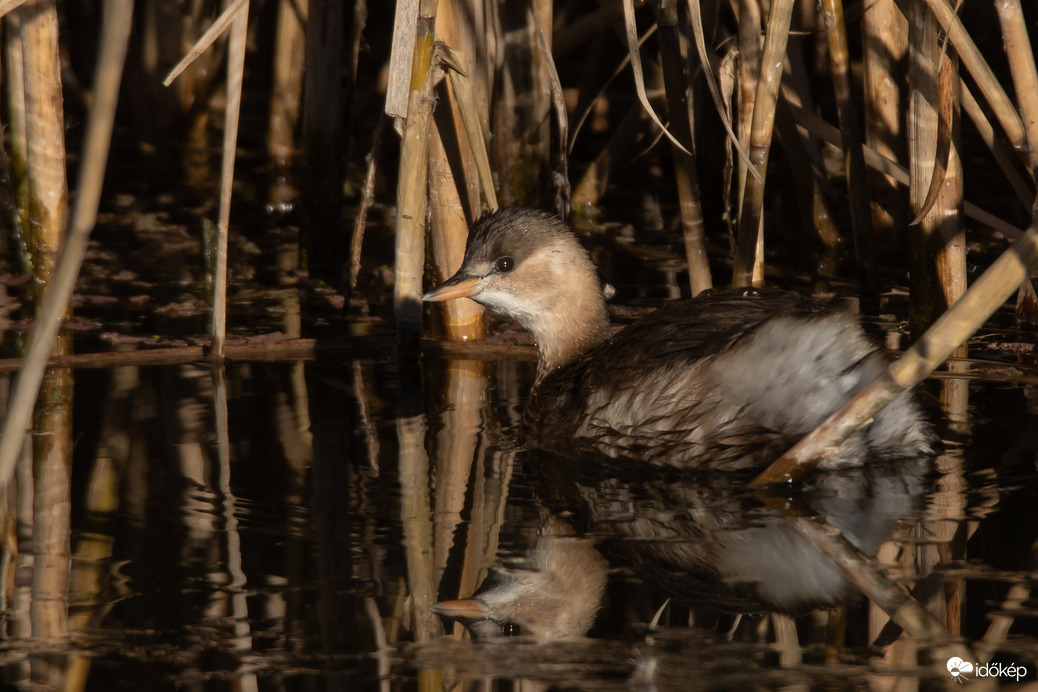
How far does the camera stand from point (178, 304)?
6.05 m

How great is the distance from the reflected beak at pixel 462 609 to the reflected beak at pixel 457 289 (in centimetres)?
187

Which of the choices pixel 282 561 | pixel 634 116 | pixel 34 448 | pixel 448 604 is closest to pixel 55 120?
pixel 34 448

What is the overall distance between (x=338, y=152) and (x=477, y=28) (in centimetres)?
143

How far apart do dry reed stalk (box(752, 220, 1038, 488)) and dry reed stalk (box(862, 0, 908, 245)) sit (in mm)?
2549

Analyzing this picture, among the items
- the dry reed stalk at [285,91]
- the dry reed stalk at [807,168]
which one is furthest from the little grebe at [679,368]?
the dry reed stalk at [285,91]

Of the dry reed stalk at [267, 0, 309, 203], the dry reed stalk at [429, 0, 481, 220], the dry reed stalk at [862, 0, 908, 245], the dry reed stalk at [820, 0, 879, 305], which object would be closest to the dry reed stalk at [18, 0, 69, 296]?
the dry reed stalk at [429, 0, 481, 220]

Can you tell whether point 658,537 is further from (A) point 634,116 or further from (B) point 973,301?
(A) point 634,116

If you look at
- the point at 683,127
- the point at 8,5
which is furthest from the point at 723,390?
the point at 8,5

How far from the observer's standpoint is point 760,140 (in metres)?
4.74

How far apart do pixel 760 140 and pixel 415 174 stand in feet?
4.01

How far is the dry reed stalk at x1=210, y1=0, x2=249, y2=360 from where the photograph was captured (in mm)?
4461

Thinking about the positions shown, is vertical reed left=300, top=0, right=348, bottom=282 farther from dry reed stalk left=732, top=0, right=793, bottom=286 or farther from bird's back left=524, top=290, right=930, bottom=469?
bird's back left=524, top=290, right=930, bottom=469

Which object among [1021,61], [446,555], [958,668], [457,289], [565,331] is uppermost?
[1021,61]

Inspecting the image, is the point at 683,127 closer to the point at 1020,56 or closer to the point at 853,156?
the point at 853,156
